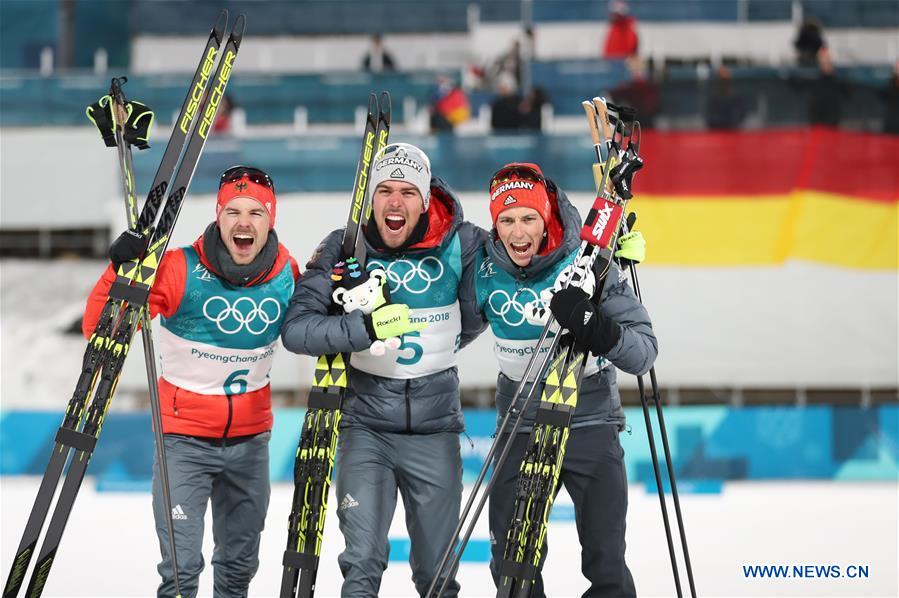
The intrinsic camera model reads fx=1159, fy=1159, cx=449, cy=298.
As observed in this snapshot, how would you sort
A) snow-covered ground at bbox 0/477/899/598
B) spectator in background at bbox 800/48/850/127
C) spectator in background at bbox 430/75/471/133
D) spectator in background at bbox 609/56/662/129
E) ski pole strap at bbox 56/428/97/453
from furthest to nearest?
spectator in background at bbox 430/75/471/133
spectator in background at bbox 609/56/662/129
spectator in background at bbox 800/48/850/127
snow-covered ground at bbox 0/477/899/598
ski pole strap at bbox 56/428/97/453

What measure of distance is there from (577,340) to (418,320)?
0.71m

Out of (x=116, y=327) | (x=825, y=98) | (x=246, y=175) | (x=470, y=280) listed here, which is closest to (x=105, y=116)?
(x=246, y=175)

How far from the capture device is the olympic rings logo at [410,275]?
4.70 meters

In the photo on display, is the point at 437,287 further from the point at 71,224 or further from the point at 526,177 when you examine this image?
the point at 71,224

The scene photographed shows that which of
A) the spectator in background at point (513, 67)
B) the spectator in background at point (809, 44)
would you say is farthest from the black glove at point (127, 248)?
the spectator in background at point (809, 44)

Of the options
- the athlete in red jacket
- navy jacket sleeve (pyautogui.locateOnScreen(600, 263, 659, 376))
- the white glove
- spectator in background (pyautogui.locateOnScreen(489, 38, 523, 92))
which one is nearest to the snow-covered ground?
the athlete in red jacket

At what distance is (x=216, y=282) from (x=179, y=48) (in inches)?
468

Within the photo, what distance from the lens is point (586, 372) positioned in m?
4.57

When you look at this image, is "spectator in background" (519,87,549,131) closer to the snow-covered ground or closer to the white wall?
the white wall

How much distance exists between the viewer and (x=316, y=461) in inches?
180

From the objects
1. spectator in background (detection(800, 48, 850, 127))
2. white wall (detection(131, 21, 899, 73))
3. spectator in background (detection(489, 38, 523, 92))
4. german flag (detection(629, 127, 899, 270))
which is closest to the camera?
german flag (detection(629, 127, 899, 270))

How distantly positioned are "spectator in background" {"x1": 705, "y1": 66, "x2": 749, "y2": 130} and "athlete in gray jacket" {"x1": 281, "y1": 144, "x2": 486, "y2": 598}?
19.9 ft

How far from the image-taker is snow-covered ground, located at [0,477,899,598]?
5.94 meters

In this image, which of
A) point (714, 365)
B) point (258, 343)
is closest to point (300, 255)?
point (714, 365)
